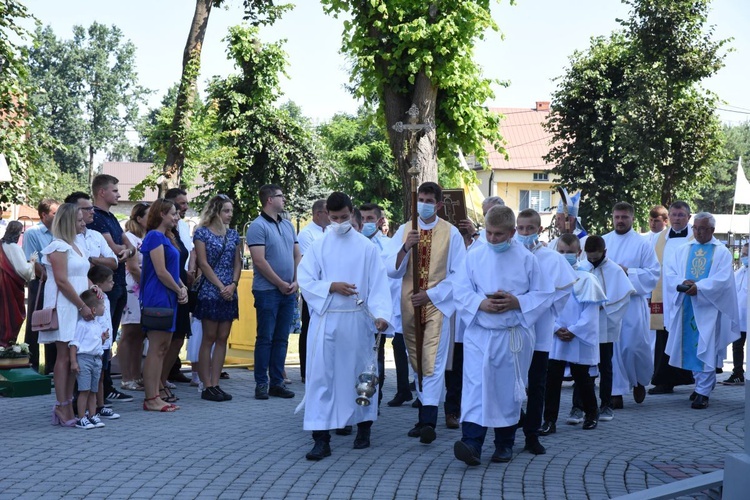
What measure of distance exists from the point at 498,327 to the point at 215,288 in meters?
→ 3.92

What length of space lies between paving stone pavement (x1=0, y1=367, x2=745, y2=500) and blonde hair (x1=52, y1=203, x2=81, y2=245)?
162 cm

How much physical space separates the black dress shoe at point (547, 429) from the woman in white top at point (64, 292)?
393 centimetres

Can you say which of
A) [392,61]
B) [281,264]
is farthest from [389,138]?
[281,264]

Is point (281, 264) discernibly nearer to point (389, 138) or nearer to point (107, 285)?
point (107, 285)

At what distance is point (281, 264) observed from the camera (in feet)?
35.6

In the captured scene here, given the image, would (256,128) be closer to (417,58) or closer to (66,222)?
(417,58)

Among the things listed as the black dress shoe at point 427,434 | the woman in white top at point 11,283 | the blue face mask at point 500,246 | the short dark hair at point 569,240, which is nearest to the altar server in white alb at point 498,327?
the blue face mask at point 500,246

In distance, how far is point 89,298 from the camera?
8.73 metres

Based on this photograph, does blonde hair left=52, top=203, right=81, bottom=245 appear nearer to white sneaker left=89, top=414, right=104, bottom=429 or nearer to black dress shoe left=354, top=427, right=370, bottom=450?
white sneaker left=89, top=414, right=104, bottom=429

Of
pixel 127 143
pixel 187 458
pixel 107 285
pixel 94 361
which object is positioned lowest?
pixel 187 458

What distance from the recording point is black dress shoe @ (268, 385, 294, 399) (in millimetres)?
10812

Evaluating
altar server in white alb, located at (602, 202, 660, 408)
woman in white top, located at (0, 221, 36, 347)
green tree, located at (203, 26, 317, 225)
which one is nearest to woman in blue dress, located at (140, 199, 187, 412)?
woman in white top, located at (0, 221, 36, 347)

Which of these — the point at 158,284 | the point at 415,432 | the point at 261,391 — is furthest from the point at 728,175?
the point at 415,432

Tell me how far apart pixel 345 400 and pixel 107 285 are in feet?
8.39
